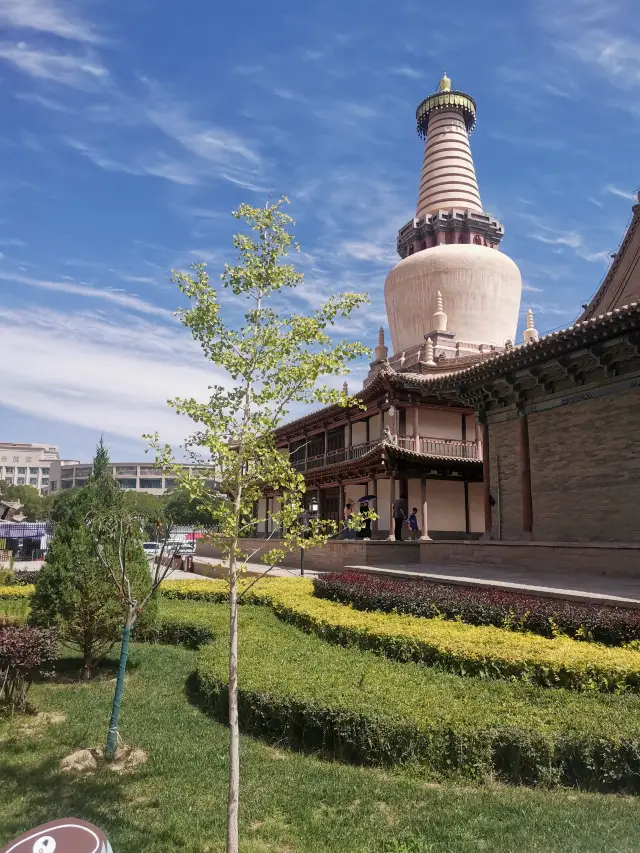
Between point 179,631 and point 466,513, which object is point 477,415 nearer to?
point 466,513

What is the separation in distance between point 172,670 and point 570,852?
261 inches

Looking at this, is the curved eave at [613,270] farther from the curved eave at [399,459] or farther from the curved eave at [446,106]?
the curved eave at [446,106]

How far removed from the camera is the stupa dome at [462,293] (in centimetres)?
3216

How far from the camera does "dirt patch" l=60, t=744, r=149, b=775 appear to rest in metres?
5.92

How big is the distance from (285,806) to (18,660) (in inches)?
163

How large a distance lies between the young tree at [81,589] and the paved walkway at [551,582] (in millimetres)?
6670

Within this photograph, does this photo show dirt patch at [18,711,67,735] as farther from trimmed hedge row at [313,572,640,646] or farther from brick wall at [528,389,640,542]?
brick wall at [528,389,640,542]

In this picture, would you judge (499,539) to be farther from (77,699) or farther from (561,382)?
(77,699)

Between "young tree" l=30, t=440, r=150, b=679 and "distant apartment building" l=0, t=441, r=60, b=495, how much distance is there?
141 metres

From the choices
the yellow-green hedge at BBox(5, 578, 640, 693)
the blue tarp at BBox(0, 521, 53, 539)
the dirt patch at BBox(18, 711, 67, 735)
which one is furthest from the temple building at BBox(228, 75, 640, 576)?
the blue tarp at BBox(0, 521, 53, 539)

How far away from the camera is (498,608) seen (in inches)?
401

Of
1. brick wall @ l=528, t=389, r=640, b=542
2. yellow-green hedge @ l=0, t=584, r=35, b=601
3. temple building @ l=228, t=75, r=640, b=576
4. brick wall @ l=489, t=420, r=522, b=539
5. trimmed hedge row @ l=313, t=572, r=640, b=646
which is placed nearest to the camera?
trimmed hedge row @ l=313, t=572, r=640, b=646

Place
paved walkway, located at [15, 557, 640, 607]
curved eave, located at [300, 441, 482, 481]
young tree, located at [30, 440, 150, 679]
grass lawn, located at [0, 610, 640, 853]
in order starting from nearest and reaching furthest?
grass lawn, located at [0, 610, 640, 853]
young tree, located at [30, 440, 150, 679]
paved walkway, located at [15, 557, 640, 607]
curved eave, located at [300, 441, 482, 481]

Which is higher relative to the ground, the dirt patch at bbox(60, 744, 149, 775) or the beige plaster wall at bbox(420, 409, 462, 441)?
the beige plaster wall at bbox(420, 409, 462, 441)
